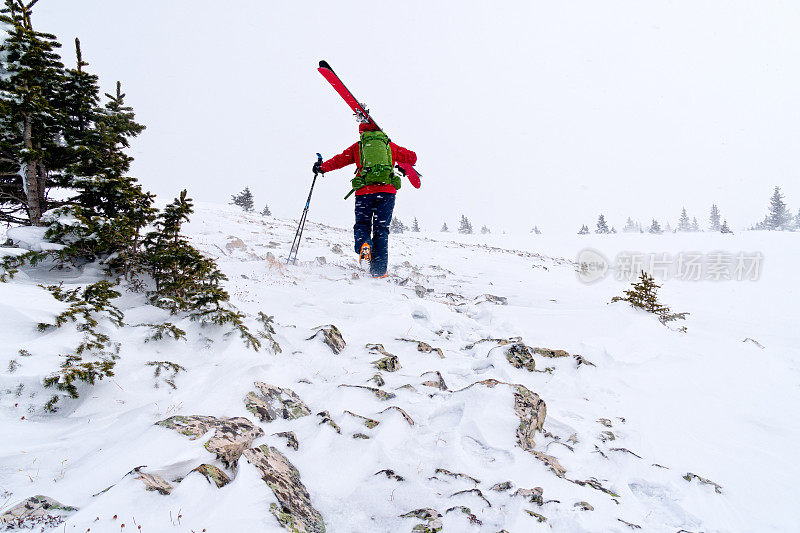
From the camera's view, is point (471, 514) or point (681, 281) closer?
point (471, 514)

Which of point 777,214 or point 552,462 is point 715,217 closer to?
point 777,214

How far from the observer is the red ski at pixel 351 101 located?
7285 millimetres

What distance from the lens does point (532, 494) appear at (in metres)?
A: 2.18

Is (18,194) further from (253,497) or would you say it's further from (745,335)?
(745,335)

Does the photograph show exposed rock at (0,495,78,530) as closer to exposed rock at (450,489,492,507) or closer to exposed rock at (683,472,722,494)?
exposed rock at (450,489,492,507)

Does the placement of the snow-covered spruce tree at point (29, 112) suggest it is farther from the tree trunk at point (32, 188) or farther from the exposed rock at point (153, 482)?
the exposed rock at point (153, 482)

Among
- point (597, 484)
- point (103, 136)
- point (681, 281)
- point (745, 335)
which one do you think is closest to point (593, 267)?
point (681, 281)

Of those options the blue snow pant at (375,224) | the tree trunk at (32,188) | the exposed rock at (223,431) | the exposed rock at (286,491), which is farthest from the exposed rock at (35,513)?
the blue snow pant at (375,224)

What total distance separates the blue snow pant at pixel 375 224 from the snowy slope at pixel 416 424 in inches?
92.1

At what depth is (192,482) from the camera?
1.73 meters

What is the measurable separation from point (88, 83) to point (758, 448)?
8.46 m

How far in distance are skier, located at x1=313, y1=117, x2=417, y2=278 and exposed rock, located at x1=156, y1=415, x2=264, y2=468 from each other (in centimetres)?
560

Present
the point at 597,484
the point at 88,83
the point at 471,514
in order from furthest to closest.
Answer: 1. the point at 88,83
2. the point at 597,484
3. the point at 471,514

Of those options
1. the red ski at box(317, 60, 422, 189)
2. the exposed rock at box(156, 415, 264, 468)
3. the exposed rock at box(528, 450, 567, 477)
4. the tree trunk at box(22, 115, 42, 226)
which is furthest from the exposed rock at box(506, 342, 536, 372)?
the tree trunk at box(22, 115, 42, 226)
